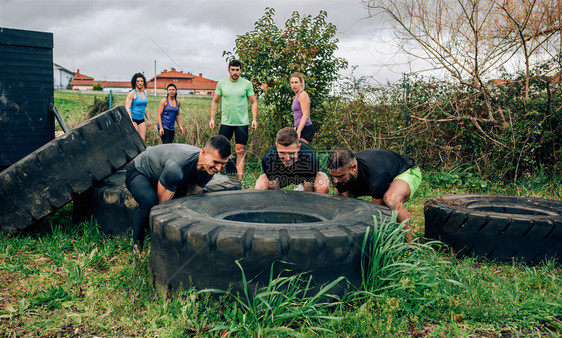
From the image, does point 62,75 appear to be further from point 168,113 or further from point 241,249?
point 241,249

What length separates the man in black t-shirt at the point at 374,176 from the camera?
3.53 metres

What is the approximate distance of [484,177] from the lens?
250 inches

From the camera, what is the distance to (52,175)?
12.0 feet

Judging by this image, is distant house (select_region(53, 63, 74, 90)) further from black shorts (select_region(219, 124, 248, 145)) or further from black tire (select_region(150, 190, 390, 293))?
black tire (select_region(150, 190, 390, 293))

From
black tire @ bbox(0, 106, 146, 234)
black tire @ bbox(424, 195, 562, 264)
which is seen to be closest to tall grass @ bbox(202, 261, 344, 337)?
black tire @ bbox(424, 195, 562, 264)

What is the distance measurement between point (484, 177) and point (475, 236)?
3.27 meters

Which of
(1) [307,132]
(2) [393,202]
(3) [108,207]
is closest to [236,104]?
(1) [307,132]

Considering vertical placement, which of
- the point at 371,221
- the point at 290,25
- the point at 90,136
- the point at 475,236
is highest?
the point at 290,25

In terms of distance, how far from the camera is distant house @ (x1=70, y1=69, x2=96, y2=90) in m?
78.5

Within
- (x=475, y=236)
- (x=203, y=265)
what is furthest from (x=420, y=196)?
(x=203, y=265)

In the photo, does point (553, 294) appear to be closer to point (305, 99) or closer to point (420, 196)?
point (420, 196)

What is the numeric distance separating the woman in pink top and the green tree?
1544 millimetres

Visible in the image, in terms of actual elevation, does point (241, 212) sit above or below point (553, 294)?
above

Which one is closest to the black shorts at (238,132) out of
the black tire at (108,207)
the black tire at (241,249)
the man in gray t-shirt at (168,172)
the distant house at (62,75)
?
the black tire at (108,207)
